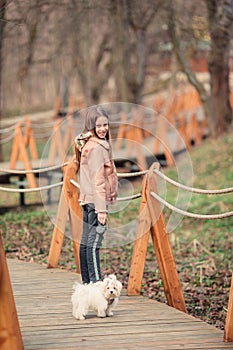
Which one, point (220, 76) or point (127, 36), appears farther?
point (127, 36)

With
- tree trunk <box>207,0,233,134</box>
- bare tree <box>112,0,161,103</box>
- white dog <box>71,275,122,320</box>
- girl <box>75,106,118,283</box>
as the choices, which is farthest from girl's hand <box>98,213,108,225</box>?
tree trunk <box>207,0,233,134</box>

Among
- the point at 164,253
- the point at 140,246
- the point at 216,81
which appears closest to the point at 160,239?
the point at 164,253

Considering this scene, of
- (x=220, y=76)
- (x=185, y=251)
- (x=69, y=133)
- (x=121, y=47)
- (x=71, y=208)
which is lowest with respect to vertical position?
(x=185, y=251)

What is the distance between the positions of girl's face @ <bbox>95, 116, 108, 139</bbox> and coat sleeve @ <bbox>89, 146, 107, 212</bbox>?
0.33 ft

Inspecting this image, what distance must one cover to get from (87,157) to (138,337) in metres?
1.39

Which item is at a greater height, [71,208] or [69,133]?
[69,133]

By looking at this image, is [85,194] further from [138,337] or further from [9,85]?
[9,85]

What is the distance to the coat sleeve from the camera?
5.91 meters

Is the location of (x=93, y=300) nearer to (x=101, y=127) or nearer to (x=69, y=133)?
(x=101, y=127)

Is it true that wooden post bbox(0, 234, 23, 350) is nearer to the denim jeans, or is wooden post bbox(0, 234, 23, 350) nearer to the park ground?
the denim jeans

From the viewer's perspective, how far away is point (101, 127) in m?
5.95

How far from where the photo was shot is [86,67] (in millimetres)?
28609

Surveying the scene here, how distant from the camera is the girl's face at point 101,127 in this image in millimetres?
5930

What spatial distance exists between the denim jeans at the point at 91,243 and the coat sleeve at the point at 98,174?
0.17 m
